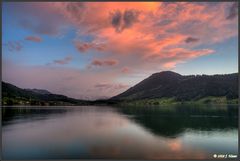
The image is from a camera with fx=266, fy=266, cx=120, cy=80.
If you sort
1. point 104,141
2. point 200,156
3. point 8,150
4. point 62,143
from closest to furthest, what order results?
point 200,156 → point 8,150 → point 62,143 → point 104,141

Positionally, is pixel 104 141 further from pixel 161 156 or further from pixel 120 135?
pixel 161 156

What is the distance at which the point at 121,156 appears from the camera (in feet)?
120

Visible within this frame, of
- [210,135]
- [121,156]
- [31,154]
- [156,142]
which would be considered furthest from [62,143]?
[210,135]

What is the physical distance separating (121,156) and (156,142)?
1125 cm

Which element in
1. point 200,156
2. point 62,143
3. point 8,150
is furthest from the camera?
point 62,143

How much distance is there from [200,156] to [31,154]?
76.1 ft

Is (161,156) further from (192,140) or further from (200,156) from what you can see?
(192,140)

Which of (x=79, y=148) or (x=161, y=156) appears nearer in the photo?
(x=161, y=156)

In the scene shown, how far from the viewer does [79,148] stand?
4116 centimetres

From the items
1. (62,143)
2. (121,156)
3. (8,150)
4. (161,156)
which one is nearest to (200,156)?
(161,156)

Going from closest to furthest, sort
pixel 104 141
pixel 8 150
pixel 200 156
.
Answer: pixel 200 156
pixel 8 150
pixel 104 141

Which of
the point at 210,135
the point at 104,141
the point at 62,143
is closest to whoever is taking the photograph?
the point at 62,143

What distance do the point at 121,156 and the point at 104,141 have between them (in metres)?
12.0

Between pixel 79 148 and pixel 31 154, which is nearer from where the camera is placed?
pixel 31 154
